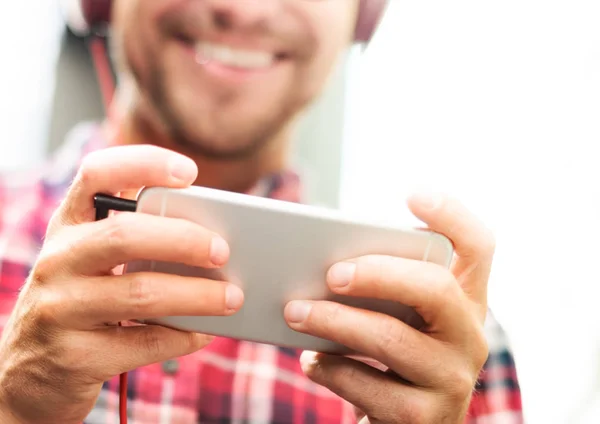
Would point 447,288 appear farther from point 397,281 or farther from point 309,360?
point 309,360

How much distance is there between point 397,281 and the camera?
0.35 meters

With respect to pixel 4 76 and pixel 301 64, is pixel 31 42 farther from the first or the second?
pixel 301 64

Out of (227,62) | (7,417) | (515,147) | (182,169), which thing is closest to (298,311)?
(182,169)

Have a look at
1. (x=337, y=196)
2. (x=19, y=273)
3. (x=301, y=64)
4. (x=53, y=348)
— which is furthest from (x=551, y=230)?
(x=19, y=273)

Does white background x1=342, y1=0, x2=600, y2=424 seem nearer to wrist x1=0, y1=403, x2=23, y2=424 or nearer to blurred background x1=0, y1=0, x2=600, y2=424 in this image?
blurred background x1=0, y1=0, x2=600, y2=424

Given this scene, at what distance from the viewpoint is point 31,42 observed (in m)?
0.76

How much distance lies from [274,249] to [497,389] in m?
0.42

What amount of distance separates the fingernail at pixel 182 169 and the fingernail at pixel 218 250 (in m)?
0.04

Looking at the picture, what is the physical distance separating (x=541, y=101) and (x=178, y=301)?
48 centimetres

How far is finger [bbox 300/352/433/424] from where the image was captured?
1.29 feet

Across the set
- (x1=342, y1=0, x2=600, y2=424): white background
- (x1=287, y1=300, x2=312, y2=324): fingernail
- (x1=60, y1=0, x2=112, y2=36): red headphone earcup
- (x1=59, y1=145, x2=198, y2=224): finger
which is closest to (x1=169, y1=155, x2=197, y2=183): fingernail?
(x1=59, y1=145, x2=198, y2=224): finger

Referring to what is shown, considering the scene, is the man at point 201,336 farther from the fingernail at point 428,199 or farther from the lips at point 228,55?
the lips at point 228,55

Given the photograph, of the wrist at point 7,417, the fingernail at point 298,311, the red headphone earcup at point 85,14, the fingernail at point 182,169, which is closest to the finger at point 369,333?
the fingernail at point 298,311

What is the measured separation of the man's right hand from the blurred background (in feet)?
0.87
